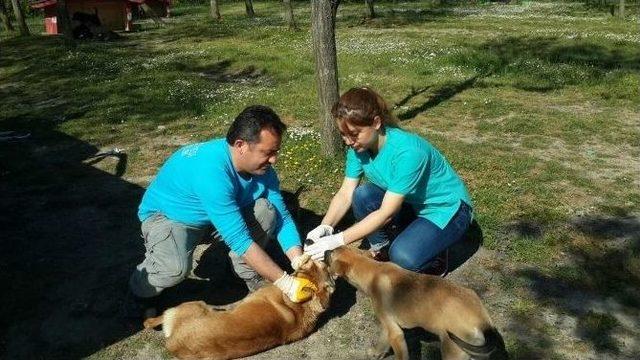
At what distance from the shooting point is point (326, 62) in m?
7.28

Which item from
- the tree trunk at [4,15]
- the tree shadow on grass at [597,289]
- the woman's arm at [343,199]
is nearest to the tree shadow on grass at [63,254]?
the woman's arm at [343,199]

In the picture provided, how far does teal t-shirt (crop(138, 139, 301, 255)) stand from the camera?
3824 millimetres

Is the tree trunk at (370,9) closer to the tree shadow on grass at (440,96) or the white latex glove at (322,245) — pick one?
the tree shadow on grass at (440,96)

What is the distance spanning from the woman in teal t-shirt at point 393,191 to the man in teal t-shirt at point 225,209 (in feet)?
1.16

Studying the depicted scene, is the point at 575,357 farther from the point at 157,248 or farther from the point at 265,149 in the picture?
the point at 157,248

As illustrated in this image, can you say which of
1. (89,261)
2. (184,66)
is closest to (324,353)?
(89,261)

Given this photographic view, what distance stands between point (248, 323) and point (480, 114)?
742cm

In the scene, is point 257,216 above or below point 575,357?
above

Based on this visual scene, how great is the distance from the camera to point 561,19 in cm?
2606

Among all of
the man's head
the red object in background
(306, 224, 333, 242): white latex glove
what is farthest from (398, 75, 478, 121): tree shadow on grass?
the red object in background

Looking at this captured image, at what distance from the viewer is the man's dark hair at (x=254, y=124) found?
3715 mm

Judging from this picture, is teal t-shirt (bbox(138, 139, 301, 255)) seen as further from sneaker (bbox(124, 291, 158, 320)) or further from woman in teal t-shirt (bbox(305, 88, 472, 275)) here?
sneaker (bbox(124, 291, 158, 320))

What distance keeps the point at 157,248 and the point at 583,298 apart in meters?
3.37

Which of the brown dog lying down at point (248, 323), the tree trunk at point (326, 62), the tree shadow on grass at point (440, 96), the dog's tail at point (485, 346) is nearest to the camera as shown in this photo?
the dog's tail at point (485, 346)
